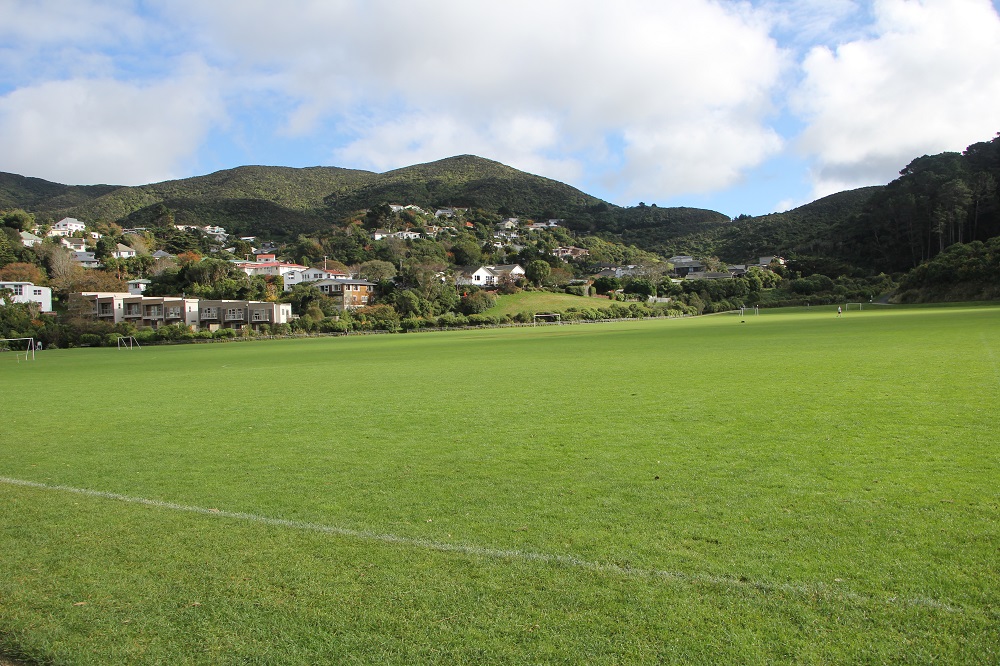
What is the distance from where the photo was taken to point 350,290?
83750 mm

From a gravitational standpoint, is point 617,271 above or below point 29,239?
below

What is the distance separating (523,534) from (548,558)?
Result: 0.58 metres

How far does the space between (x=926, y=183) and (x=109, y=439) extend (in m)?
119

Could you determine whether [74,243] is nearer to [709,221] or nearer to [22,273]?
[22,273]

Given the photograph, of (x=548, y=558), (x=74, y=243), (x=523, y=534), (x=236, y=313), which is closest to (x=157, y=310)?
(x=236, y=313)

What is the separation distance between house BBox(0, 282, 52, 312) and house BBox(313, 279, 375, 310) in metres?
29.2

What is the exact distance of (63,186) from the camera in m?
184

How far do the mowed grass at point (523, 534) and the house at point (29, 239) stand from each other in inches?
3545

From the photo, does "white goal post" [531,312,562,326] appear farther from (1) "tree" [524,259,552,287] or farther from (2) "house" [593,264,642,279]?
(2) "house" [593,264,642,279]

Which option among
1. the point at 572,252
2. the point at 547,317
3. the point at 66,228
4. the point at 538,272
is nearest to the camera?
the point at 547,317

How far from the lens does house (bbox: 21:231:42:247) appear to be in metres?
84.3

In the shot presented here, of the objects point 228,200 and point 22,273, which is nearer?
point 22,273

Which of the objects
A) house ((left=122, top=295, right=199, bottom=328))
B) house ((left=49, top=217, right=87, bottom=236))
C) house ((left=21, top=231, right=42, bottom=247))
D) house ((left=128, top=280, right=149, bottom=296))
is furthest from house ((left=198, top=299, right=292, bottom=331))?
house ((left=49, top=217, right=87, bottom=236))

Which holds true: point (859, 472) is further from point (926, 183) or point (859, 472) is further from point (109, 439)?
point (926, 183)
